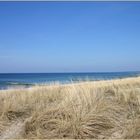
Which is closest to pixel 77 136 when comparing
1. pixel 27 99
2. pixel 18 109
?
pixel 18 109

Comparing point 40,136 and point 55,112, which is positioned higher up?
point 55,112

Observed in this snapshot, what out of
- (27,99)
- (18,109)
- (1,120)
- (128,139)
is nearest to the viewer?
(128,139)

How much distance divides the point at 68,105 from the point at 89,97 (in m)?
0.66

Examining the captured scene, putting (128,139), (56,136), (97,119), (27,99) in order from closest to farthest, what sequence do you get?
(128,139) → (56,136) → (97,119) → (27,99)

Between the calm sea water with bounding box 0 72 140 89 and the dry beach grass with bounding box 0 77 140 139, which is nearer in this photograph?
the dry beach grass with bounding box 0 77 140 139

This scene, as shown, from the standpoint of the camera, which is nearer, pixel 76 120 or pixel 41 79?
pixel 76 120

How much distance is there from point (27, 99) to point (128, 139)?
10.6 ft


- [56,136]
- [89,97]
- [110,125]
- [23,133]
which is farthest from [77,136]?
[89,97]

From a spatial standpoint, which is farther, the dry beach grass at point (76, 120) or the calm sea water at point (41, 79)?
the calm sea water at point (41, 79)

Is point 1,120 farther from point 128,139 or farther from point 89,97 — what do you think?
point 128,139

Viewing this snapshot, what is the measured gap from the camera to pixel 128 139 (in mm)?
4059

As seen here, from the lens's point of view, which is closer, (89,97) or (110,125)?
(110,125)

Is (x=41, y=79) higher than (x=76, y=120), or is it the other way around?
(x=76, y=120)

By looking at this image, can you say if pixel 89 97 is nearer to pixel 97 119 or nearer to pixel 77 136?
pixel 97 119
